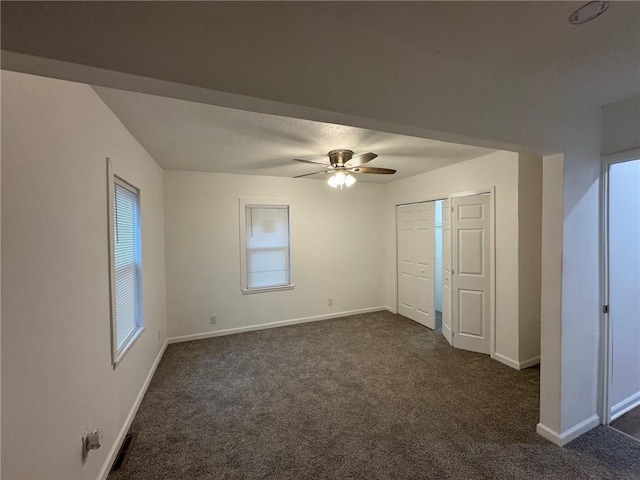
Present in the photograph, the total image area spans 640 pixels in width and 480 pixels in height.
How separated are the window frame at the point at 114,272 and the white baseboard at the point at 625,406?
391 cm

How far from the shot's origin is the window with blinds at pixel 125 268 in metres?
2.08

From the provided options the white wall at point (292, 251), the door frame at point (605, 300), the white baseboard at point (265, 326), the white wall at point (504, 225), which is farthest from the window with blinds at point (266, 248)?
the door frame at point (605, 300)

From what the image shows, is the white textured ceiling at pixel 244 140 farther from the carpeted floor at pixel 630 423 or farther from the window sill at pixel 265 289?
the carpeted floor at pixel 630 423

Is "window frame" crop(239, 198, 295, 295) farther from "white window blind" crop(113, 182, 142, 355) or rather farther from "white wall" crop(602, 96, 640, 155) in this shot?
"white wall" crop(602, 96, 640, 155)

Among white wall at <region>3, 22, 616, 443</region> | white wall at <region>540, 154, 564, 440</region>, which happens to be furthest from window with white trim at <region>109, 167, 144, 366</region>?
white wall at <region>540, 154, 564, 440</region>

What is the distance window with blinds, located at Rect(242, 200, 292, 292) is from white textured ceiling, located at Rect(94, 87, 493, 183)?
76cm

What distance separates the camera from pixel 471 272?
3.53 m

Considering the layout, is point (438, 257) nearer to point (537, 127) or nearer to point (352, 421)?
point (537, 127)

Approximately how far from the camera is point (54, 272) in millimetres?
1286

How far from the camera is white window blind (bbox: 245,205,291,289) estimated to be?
14.3ft

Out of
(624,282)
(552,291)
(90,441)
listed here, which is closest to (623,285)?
(624,282)

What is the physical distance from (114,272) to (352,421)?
2203mm

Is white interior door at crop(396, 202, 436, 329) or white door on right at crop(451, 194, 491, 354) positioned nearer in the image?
white door on right at crop(451, 194, 491, 354)

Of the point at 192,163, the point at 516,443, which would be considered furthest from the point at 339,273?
the point at 516,443
